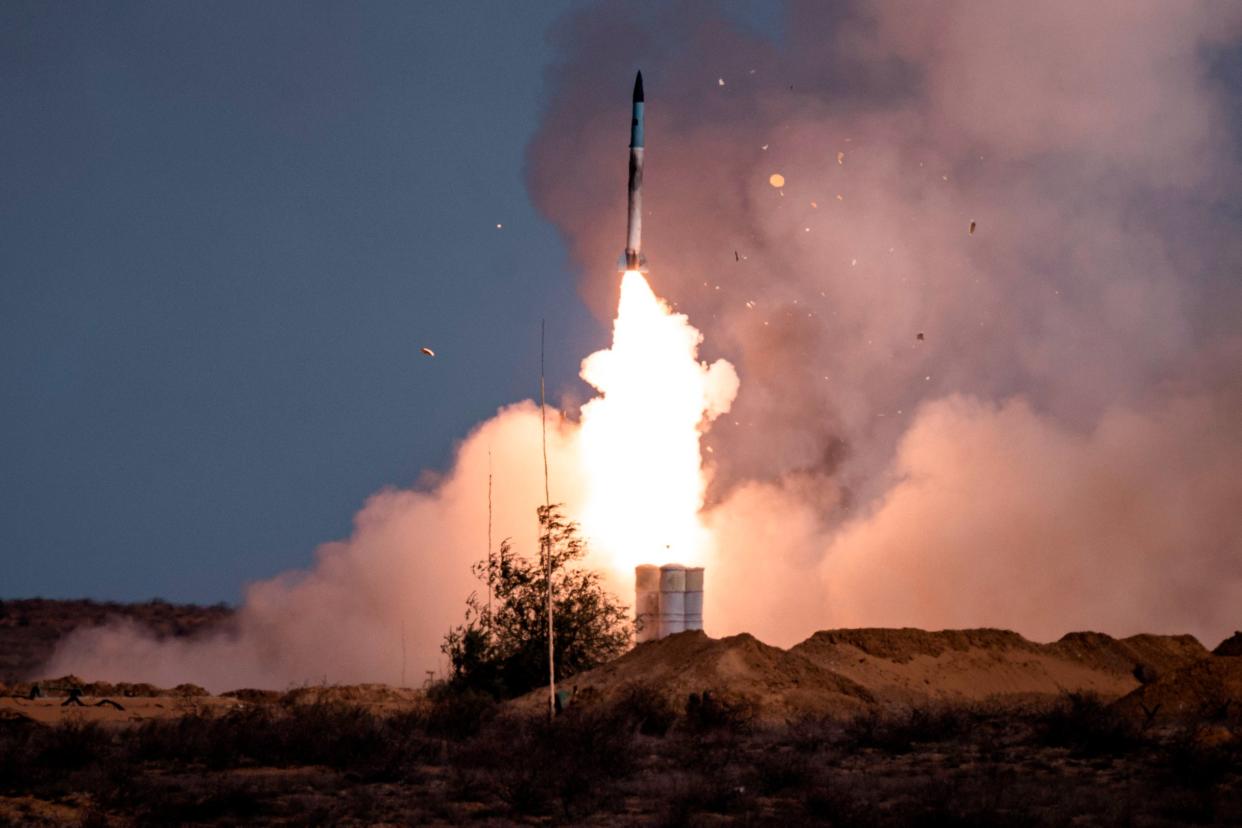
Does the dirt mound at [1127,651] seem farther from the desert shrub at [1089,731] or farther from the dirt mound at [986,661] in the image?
the desert shrub at [1089,731]

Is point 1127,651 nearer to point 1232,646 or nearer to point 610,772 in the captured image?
point 1232,646

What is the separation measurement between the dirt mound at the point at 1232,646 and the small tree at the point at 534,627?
47.3 feet

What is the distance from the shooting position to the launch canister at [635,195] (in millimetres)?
46969

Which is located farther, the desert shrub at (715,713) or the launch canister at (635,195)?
the launch canister at (635,195)

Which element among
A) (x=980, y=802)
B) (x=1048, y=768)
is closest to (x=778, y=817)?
(x=980, y=802)

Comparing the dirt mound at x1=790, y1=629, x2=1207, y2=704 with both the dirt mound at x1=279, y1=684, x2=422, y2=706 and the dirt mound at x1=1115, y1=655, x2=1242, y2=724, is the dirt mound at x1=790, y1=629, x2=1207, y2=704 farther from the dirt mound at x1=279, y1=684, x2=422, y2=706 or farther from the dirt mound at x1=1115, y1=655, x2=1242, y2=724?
the dirt mound at x1=279, y1=684, x2=422, y2=706

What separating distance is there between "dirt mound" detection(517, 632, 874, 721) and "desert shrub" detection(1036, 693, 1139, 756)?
931cm

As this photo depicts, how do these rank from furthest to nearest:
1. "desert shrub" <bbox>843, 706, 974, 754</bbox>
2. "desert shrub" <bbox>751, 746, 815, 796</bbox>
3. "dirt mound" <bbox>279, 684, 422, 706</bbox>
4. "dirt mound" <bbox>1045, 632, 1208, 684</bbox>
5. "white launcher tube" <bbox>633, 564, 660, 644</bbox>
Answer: "white launcher tube" <bbox>633, 564, 660, 644</bbox>
"dirt mound" <bbox>1045, 632, 1208, 684</bbox>
"dirt mound" <bbox>279, 684, 422, 706</bbox>
"desert shrub" <bbox>843, 706, 974, 754</bbox>
"desert shrub" <bbox>751, 746, 815, 796</bbox>

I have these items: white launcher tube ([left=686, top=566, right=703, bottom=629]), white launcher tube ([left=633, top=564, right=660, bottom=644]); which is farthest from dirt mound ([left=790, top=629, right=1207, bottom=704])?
white launcher tube ([left=633, top=564, right=660, bottom=644])

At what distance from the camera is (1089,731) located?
24938 millimetres

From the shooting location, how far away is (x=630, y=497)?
50.2m

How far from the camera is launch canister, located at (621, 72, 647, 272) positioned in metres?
47.0

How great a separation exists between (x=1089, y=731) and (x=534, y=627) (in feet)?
65.5

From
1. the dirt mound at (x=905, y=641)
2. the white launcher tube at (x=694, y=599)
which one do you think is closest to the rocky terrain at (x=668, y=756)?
the dirt mound at (x=905, y=641)
